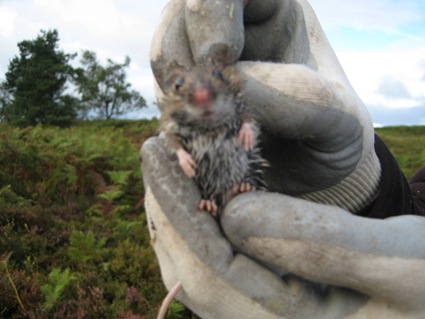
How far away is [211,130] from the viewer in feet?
9.29

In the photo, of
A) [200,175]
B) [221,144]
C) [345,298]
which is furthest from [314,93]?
[345,298]

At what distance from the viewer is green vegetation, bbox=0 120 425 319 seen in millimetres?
5043

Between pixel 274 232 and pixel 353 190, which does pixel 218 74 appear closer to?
pixel 274 232

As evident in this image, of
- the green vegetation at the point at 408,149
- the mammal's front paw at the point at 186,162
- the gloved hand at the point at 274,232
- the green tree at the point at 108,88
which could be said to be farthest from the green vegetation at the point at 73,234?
the green tree at the point at 108,88

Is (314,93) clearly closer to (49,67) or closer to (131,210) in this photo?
(131,210)

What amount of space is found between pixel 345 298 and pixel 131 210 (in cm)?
578

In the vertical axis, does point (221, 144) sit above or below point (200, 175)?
above

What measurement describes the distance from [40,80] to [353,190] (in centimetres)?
3195

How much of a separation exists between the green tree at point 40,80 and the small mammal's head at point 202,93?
97.4 feet

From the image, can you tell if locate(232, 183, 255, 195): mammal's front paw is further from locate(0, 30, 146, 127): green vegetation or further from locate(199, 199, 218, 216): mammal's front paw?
locate(0, 30, 146, 127): green vegetation

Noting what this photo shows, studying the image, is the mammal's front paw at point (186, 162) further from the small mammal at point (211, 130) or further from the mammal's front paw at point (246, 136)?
the mammal's front paw at point (246, 136)

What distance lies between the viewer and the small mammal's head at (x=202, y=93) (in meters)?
2.62

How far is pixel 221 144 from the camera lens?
2887 mm

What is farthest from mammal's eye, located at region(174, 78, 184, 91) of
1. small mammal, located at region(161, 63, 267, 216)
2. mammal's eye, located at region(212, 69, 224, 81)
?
mammal's eye, located at region(212, 69, 224, 81)
